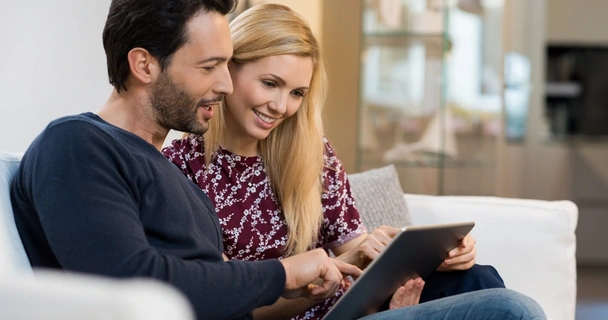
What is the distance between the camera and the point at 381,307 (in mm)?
1677

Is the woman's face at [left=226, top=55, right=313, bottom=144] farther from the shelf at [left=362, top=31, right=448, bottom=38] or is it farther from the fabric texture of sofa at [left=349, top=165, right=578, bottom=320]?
the shelf at [left=362, top=31, right=448, bottom=38]

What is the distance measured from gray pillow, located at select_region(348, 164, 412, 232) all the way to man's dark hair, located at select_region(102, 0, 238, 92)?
3.19 ft

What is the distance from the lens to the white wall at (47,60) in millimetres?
2695

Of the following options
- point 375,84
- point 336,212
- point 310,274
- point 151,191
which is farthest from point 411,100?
point 151,191

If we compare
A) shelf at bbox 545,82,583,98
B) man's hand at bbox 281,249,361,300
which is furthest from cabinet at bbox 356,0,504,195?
shelf at bbox 545,82,583,98

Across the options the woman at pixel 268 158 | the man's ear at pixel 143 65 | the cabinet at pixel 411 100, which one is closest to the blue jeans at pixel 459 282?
the woman at pixel 268 158

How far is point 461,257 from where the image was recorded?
1665mm

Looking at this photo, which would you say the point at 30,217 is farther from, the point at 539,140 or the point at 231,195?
the point at 539,140

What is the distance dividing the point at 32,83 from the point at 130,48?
4.95ft

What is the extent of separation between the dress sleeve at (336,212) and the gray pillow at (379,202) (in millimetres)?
291

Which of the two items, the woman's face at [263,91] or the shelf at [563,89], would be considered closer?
the woman's face at [263,91]

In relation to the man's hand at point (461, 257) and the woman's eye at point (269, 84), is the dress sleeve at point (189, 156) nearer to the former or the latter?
the woman's eye at point (269, 84)

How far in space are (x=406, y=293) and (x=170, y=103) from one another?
23.4 inches

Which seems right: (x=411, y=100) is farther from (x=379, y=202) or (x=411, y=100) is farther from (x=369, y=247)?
(x=369, y=247)
